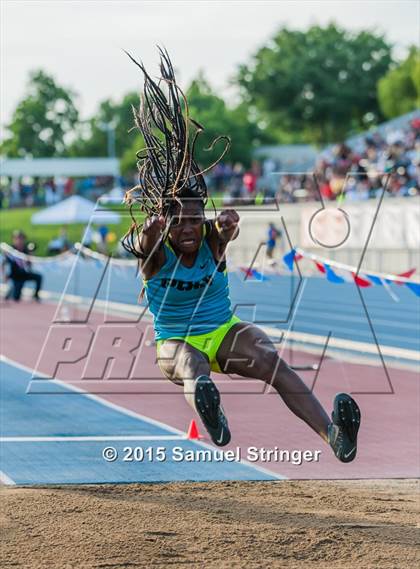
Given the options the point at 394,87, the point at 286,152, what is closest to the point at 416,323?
the point at 394,87

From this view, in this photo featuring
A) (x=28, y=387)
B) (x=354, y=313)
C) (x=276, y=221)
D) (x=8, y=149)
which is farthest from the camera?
(x=8, y=149)

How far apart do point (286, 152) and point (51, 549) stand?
59938 millimetres

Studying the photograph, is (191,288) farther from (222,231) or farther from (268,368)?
(268,368)

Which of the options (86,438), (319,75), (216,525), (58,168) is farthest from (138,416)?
(319,75)

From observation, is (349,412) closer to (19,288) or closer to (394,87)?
(19,288)

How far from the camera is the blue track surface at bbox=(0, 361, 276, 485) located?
8.12 metres

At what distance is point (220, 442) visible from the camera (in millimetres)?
5340

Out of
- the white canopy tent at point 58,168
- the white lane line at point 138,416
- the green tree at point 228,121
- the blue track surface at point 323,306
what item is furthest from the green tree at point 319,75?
the white lane line at point 138,416

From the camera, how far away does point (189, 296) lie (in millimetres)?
5953

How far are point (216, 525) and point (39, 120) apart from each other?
5758 cm

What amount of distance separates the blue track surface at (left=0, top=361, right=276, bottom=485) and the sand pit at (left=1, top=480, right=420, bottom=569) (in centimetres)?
34

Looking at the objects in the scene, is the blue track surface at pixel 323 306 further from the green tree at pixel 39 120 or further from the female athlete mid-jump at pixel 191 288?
the green tree at pixel 39 120

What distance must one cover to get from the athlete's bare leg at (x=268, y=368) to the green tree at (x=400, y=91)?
4841cm

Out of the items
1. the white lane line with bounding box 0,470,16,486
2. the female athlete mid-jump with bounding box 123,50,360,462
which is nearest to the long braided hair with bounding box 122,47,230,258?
the female athlete mid-jump with bounding box 123,50,360,462
